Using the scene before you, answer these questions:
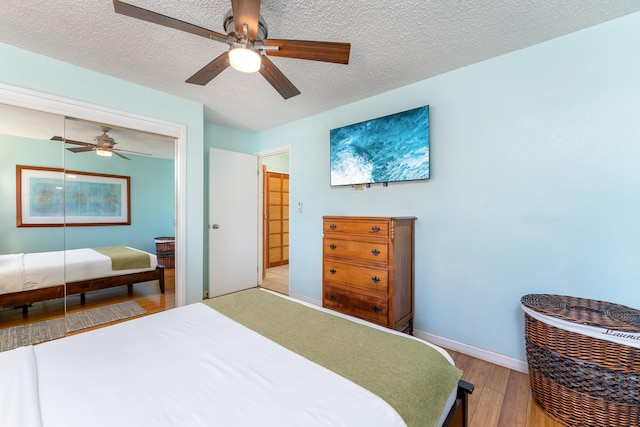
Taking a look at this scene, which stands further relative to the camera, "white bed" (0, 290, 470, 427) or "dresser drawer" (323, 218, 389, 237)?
"dresser drawer" (323, 218, 389, 237)

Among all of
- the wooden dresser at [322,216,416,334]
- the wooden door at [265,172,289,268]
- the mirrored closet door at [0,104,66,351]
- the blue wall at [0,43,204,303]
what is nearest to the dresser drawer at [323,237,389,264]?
the wooden dresser at [322,216,416,334]

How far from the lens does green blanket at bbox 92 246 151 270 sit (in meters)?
2.92

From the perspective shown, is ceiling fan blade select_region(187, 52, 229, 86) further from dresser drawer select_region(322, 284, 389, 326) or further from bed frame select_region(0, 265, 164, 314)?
bed frame select_region(0, 265, 164, 314)

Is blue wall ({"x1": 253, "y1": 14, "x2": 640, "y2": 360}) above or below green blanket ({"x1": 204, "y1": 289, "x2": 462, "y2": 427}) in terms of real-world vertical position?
above

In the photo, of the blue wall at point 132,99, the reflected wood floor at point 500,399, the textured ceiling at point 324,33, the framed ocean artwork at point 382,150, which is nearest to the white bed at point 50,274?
the blue wall at point 132,99

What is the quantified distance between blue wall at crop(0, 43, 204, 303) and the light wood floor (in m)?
0.93

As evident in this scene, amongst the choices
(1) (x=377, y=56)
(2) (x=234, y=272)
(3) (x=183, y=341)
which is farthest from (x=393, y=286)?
(2) (x=234, y=272)

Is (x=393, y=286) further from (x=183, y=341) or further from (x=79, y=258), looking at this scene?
Answer: (x=79, y=258)

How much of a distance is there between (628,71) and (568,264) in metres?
1.31

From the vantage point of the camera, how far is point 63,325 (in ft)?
8.41

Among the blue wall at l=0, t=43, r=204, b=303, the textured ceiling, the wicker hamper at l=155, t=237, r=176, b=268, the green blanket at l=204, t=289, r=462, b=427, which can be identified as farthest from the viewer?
the wicker hamper at l=155, t=237, r=176, b=268

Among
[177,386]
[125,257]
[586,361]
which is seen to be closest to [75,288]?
[125,257]

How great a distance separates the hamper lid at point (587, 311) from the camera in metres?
1.41

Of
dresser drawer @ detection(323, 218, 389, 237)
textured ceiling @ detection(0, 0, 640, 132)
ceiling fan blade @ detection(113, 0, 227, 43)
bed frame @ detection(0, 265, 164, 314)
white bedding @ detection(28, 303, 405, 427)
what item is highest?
textured ceiling @ detection(0, 0, 640, 132)
